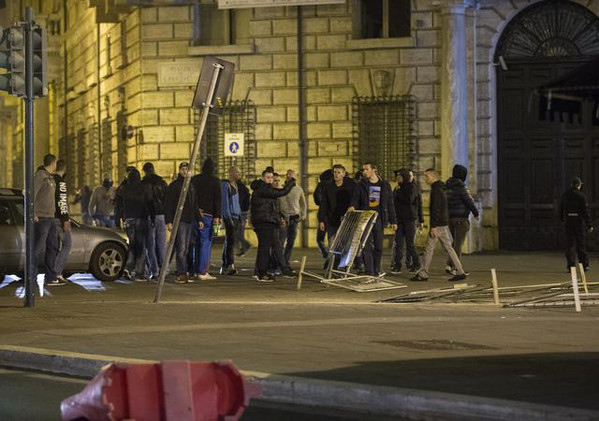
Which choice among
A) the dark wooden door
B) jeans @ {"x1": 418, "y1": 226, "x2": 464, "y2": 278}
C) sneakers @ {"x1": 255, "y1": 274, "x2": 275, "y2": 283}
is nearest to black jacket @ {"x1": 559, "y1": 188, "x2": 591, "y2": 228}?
jeans @ {"x1": 418, "y1": 226, "x2": 464, "y2": 278}

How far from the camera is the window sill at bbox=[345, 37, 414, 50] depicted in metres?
31.5

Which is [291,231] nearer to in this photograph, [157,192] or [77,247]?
[157,192]

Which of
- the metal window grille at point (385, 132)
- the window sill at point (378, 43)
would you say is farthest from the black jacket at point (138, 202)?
the window sill at point (378, 43)

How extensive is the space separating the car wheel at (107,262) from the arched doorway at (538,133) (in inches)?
428

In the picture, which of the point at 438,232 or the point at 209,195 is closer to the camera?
the point at 438,232

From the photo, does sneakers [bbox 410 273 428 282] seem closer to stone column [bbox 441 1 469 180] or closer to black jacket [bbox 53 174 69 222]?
black jacket [bbox 53 174 69 222]

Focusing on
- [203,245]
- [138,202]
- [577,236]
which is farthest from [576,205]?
[138,202]

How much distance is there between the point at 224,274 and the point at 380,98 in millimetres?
8712

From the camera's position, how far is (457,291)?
19484 mm

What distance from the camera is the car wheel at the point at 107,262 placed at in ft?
73.6

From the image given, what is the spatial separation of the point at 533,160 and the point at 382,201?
9.36 metres

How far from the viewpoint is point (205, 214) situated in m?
22.5

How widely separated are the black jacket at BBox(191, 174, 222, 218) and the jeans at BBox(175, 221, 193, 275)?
0.63m

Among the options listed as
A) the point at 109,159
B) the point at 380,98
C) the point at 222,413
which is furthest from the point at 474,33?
the point at 222,413
